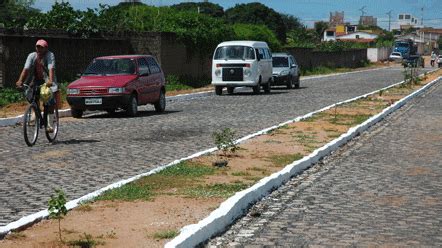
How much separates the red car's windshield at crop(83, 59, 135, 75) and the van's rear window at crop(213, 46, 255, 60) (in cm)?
1110

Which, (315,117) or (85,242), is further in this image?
(315,117)

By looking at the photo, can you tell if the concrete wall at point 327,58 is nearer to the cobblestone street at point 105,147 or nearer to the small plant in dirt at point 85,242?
the cobblestone street at point 105,147

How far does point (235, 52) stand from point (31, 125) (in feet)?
62.3

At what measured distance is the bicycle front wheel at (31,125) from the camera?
13773mm

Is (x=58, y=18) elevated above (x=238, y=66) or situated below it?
above

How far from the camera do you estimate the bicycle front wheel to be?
45.2ft

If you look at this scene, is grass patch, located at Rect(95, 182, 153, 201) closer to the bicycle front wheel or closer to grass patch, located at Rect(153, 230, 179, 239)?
grass patch, located at Rect(153, 230, 179, 239)

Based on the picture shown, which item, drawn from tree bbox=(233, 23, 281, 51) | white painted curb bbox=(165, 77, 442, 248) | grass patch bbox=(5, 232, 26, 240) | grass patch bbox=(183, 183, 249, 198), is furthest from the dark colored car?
grass patch bbox=(5, 232, 26, 240)

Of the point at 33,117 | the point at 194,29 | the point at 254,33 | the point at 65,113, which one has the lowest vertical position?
the point at 65,113

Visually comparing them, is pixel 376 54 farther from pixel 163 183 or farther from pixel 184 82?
pixel 163 183

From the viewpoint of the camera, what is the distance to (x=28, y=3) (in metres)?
86.6

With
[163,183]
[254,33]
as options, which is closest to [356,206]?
[163,183]

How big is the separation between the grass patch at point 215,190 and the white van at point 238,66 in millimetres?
22606

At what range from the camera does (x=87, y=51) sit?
2977 cm
